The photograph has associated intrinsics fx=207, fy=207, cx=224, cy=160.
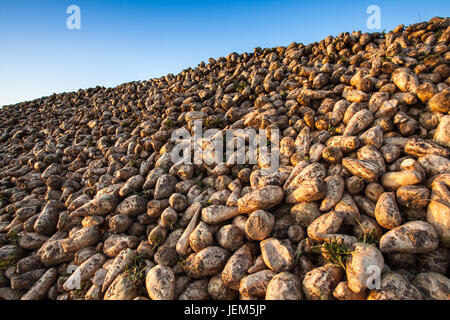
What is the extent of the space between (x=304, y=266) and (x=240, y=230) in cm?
88

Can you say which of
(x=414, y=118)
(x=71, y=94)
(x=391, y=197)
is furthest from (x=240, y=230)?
(x=71, y=94)

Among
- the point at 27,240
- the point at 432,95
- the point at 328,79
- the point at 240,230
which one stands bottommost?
the point at 27,240

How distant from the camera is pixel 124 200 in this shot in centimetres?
374

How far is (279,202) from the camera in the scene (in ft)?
9.75

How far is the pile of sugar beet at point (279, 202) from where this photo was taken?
88.5 inches

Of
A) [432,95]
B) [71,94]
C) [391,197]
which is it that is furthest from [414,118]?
[71,94]

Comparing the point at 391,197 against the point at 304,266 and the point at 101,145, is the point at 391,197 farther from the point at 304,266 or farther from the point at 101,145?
the point at 101,145

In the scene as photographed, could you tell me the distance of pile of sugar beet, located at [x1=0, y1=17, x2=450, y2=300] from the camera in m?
2.25

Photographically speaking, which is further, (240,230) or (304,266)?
(240,230)

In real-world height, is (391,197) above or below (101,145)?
below
